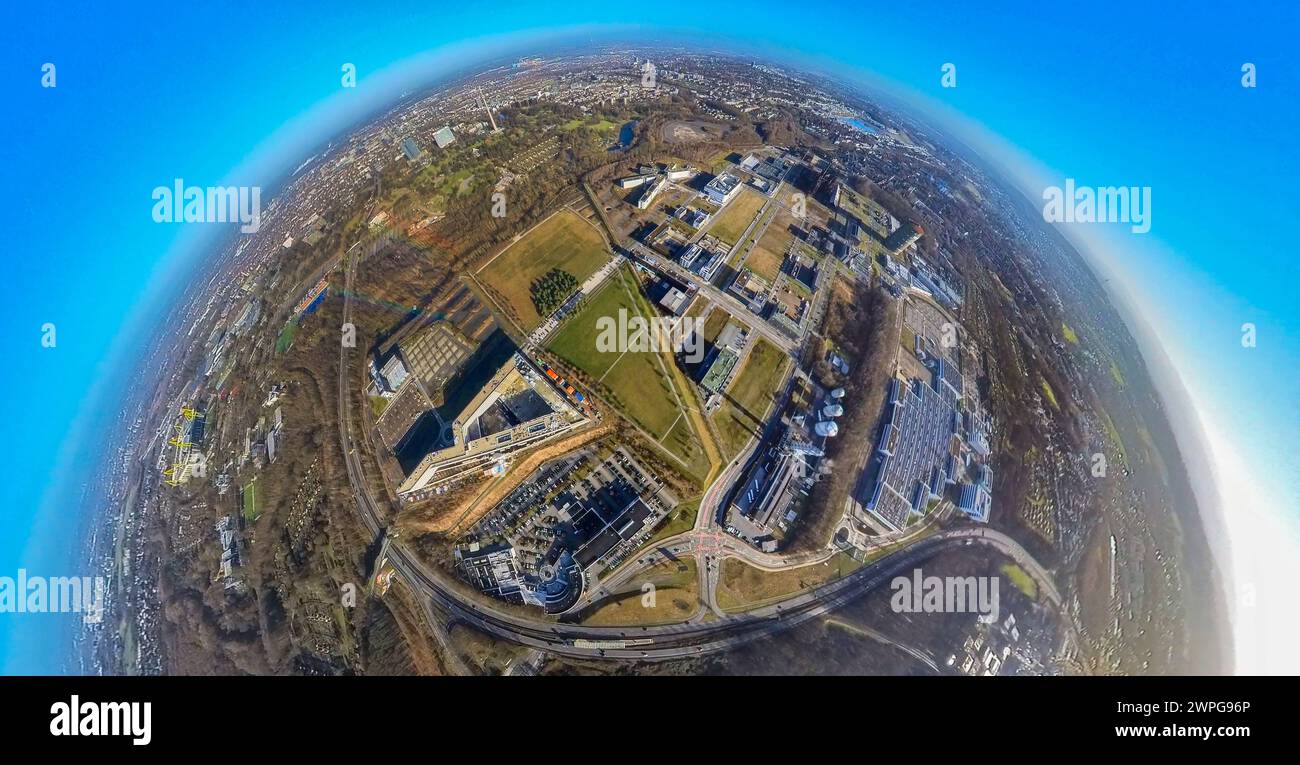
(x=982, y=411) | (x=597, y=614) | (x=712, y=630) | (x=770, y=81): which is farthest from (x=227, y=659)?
(x=770, y=81)

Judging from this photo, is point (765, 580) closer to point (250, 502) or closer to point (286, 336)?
point (250, 502)

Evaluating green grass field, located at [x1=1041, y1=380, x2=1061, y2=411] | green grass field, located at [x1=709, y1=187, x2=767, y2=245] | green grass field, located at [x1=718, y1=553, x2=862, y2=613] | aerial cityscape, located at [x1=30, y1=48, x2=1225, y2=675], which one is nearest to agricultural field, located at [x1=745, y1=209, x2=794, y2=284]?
aerial cityscape, located at [x1=30, y1=48, x2=1225, y2=675]

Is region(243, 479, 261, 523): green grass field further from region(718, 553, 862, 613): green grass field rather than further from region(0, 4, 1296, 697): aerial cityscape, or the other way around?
region(718, 553, 862, 613): green grass field

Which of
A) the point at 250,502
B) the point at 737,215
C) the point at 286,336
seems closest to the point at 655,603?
the point at 250,502

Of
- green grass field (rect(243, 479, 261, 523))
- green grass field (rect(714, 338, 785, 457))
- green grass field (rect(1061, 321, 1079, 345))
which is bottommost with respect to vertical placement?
green grass field (rect(243, 479, 261, 523))

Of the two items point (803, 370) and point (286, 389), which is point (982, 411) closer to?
point (803, 370)

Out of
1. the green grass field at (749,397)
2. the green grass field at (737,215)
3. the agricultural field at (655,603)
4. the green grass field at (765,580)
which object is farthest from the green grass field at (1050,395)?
the agricultural field at (655,603)

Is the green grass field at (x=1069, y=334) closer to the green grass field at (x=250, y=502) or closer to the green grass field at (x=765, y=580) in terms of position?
the green grass field at (x=765, y=580)
